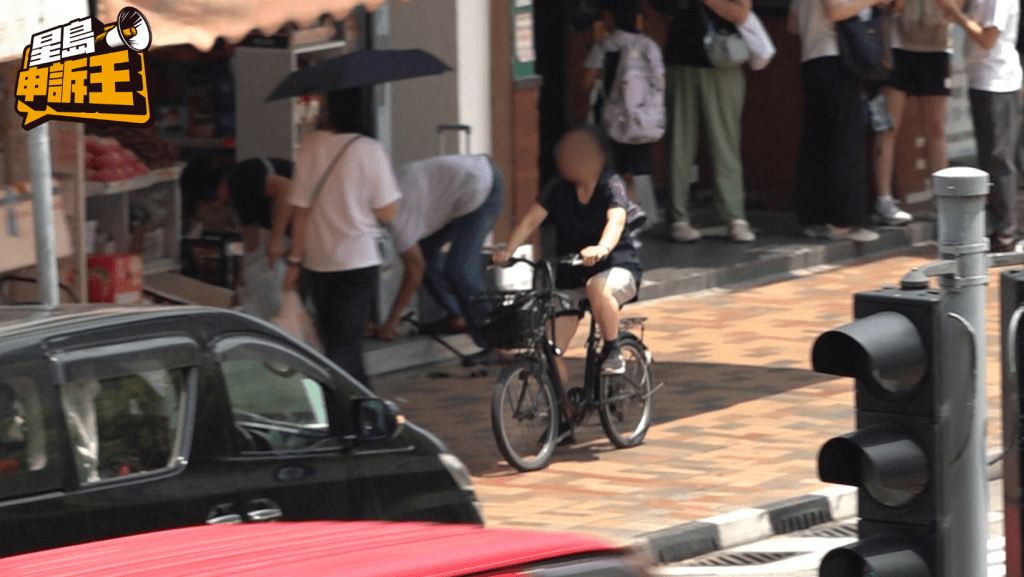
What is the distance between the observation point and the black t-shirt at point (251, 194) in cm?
1130

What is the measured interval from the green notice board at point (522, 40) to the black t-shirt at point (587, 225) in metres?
3.35

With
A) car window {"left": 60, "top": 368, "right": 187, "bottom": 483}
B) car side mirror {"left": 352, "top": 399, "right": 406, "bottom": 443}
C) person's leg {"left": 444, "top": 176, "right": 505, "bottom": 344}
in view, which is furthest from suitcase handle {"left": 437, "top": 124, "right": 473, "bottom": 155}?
car window {"left": 60, "top": 368, "right": 187, "bottom": 483}

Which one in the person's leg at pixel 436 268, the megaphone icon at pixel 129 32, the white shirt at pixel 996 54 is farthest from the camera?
the white shirt at pixel 996 54

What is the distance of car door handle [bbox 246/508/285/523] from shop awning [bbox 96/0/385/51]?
3.50 meters

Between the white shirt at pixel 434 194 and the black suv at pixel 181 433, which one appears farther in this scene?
the white shirt at pixel 434 194

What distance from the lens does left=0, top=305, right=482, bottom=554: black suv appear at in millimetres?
5285

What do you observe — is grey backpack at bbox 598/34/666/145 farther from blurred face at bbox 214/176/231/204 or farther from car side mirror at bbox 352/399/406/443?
car side mirror at bbox 352/399/406/443

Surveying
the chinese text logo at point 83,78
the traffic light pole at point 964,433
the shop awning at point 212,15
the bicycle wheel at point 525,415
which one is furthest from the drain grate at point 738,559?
the traffic light pole at point 964,433

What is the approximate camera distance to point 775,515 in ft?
28.3

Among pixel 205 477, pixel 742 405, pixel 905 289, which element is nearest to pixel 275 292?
pixel 742 405

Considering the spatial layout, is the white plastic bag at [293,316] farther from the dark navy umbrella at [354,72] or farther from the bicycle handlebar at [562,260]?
the bicycle handlebar at [562,260]

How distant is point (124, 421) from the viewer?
555 centimetres

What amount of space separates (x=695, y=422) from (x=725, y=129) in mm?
5560

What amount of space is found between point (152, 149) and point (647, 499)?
463 cm
